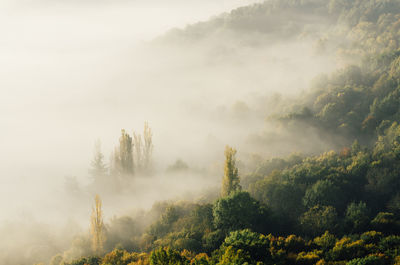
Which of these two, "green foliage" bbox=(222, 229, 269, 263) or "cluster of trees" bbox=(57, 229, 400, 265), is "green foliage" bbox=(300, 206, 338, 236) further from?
"green foliage" bbox=(222, 229, 269, 263)

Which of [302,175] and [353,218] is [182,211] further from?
[353,218]

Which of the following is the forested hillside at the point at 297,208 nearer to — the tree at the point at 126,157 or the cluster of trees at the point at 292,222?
the cluster of trees at the point at 292,222

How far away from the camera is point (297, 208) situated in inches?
2180

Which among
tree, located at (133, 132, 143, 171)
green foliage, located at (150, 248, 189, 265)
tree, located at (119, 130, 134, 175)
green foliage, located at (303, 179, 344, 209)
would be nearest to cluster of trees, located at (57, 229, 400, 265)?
green foliage, located at (150, 248, 189, 265)

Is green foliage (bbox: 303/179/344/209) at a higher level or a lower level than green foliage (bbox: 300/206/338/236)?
higher

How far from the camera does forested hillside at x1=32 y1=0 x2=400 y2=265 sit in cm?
3862

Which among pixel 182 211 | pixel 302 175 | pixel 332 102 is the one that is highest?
pixel 332 102

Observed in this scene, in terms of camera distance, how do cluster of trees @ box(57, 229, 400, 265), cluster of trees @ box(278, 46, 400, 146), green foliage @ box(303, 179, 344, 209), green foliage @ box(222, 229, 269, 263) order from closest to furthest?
cluster of trees @ box(57, 229, 400, 265)
green foliage @ box(222, 229, 269, 263)
green foliage @ box(303, 179, 344, 209)
cluster of trees @ box(278, 46, 400, 146)

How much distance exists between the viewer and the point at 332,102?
10069 cm

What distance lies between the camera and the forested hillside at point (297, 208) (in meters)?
38.6

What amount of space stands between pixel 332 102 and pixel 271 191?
50.8m

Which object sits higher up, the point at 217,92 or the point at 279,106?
the point at 217,92

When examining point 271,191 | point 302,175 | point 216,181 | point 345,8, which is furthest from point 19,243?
point 345,8

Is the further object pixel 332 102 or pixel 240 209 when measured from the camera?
pixel 332 102
